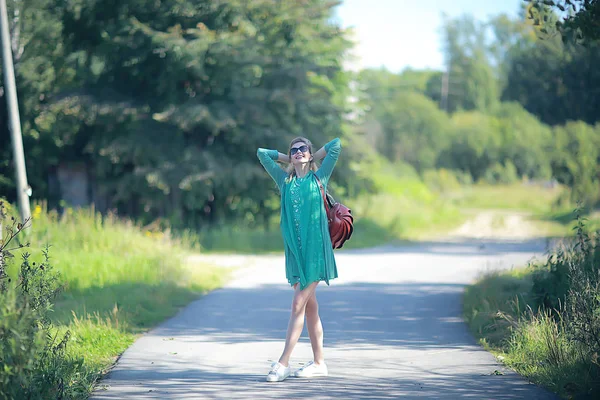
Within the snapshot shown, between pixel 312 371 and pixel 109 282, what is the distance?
641 centimetres

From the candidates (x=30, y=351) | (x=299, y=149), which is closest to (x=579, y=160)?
(x=299, y=149)

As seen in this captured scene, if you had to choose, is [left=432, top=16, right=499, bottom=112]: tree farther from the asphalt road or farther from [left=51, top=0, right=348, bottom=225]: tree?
the asphalt road

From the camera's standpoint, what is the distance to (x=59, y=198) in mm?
26297

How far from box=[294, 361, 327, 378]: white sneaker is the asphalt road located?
115 mm

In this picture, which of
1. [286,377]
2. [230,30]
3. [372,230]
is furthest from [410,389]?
[372,230]

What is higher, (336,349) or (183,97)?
(183,97)

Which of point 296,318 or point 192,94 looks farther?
point 192,94

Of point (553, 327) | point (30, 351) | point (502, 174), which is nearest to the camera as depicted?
point (30, 351)

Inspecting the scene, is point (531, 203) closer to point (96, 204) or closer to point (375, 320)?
point (96, 204)

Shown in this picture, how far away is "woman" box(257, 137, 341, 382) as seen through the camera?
7.23 metres

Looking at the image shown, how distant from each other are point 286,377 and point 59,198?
2035cm

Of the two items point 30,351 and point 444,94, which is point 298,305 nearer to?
point 30,351

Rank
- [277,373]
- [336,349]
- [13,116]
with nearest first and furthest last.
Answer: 1. [277,373]
2. [336,349]
3. [13,116]

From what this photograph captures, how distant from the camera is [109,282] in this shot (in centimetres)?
1305
